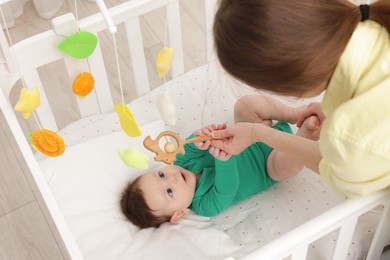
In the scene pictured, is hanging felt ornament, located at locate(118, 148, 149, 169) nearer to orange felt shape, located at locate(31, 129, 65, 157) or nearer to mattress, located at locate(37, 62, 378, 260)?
orange felt shape, located at locate(31, 129, 65, 157)

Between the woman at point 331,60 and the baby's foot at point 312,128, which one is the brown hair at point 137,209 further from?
the woman at point 331,60

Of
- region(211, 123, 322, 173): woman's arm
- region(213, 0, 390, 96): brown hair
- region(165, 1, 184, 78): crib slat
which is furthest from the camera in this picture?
region(165, 1, 184, 78): crib slat

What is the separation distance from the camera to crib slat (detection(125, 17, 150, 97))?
3.90 feet

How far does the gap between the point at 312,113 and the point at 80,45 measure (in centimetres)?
50

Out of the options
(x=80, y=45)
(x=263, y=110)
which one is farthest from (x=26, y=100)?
(x=263, y=110)

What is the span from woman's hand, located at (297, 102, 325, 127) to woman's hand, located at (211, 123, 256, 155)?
5.9 inches

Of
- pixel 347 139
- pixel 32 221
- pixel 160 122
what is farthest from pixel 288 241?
pixel 32 221

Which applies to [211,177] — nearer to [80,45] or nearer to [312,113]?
[312,113]

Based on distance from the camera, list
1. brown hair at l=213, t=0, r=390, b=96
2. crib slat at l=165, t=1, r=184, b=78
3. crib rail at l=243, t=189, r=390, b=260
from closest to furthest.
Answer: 1. brown hair at l=213, t=0, r=390, b=96
2. crib rail at l=243, t=189, r=390, b=260
3. crib slat at l=165, t=1, r=184, b=78

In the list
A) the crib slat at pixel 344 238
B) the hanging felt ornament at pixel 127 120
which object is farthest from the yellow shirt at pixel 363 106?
the hanging felt ornament at pixel 127 120

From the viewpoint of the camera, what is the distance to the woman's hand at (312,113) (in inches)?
45.4

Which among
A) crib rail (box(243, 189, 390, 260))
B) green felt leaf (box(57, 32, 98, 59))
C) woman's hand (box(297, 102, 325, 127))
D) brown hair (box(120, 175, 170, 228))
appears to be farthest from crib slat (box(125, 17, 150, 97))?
crib rail (box(243, 189, 390, 260))

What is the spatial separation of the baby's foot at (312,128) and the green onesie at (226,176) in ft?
0.22

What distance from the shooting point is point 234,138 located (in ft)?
3.59
